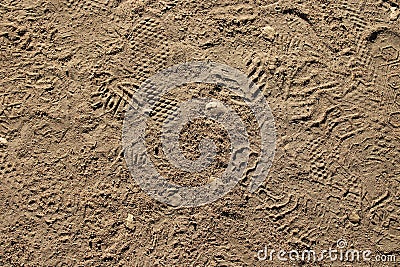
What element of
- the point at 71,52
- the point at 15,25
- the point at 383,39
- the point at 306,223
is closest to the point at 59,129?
the point at 71,52

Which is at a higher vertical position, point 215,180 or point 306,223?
point 215,180

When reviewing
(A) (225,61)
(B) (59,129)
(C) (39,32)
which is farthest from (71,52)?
(A) (225,61)

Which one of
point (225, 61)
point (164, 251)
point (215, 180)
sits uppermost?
point (225, 61)

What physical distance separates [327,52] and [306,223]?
0.97 meters

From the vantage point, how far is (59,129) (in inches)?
114

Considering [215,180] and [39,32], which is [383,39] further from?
[39,32]

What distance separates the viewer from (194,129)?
292cm

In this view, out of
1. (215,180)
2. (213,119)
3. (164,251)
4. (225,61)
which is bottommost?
(164,251)

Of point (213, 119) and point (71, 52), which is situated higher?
point (71, 52)

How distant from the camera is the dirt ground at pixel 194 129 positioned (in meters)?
2.87

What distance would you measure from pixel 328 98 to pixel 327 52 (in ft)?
0.87

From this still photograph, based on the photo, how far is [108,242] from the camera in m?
2.87

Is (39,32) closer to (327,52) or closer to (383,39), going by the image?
(327,52)

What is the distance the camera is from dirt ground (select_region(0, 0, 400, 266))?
9.42 ft
